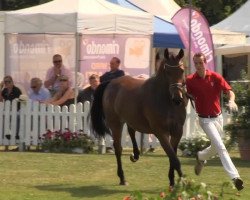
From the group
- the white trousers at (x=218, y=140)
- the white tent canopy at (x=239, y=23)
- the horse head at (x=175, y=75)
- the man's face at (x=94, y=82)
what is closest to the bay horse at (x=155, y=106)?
the horse head at (x=175, y=75)

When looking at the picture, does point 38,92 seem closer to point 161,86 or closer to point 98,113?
point 98,113

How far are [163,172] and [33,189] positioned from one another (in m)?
2.80

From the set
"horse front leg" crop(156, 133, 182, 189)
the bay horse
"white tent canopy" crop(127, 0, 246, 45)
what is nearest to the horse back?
the bay horse

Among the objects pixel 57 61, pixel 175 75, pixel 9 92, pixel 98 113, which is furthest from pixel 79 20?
pixel 175 75

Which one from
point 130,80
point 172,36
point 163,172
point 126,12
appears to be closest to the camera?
point 130,80

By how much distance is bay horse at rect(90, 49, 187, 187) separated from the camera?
1086cm

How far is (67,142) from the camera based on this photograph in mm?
17203

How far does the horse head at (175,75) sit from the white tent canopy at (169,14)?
13.2m

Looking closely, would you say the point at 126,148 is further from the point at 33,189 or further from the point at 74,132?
the point at 33,189

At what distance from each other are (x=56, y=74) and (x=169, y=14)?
818cm

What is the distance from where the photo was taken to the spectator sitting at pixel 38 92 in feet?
59.8

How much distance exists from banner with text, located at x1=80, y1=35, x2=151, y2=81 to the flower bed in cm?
216

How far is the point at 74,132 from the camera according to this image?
17391mm

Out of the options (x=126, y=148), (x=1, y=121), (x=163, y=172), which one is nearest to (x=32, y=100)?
(x=1, y=121)
